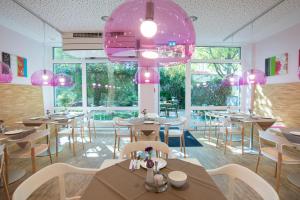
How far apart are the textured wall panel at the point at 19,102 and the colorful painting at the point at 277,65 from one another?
6.45 m

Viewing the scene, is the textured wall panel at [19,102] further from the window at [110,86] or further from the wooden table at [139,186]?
the wooden table at [139,186]

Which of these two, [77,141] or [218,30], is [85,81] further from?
[218,30]

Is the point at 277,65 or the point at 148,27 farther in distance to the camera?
the point at 277,65

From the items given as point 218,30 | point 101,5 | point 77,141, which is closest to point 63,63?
point 77,141

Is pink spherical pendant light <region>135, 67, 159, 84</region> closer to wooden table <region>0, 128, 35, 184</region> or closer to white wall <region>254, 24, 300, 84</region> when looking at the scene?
wooden table <region>0, 128, 35, 184</region>

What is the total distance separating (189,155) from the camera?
12.5ft

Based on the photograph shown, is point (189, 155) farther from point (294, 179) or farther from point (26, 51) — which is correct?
point (26, 51)

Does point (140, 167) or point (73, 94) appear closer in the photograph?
point (140, 167)

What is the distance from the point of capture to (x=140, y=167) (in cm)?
142

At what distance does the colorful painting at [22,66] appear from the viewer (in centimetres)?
454

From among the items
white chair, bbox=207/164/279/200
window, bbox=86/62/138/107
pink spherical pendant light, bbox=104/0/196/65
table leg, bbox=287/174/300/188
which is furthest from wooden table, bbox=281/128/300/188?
window, bbox=86/62/138/107

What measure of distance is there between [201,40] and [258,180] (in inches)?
194

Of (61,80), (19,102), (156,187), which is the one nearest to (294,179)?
(156,187)

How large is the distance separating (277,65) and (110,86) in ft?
15.7
